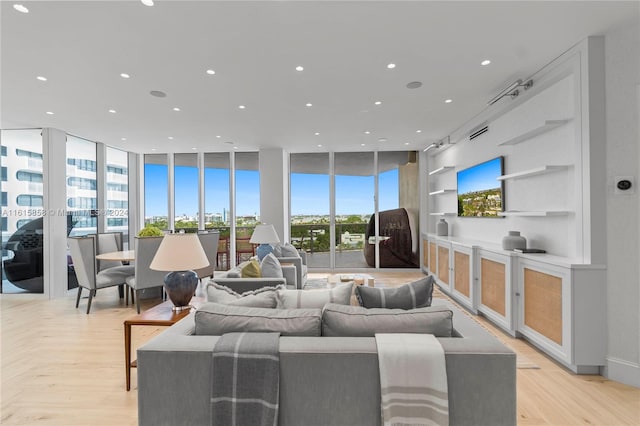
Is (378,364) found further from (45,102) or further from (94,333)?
(45,102)

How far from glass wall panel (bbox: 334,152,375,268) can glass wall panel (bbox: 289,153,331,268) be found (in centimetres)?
27

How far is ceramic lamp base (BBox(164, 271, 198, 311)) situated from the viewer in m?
2.57

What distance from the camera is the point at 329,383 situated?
1.47 meters

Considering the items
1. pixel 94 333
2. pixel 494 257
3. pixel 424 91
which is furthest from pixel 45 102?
pixel 494 257

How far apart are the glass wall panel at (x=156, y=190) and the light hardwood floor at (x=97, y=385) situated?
4.02 m

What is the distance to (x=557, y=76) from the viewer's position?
3129mm

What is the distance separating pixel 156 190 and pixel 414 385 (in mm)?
7870

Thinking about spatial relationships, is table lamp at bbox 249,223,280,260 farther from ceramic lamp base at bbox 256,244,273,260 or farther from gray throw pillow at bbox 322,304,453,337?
gray throw pillow at bbox 322,304,453,337

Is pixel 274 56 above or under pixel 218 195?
above

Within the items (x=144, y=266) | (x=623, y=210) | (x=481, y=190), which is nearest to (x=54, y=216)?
(x=144, y=266)

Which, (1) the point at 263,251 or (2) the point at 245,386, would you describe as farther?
(1) the point at 263,251

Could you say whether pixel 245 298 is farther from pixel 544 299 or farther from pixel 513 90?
pixel 513 90

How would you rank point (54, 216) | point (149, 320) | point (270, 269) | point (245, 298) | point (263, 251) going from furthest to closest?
point (54, 216), point (263, 251), point (270, 269), point (149, 320), point (245, 298)

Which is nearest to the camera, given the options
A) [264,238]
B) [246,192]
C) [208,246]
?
[264,238]
